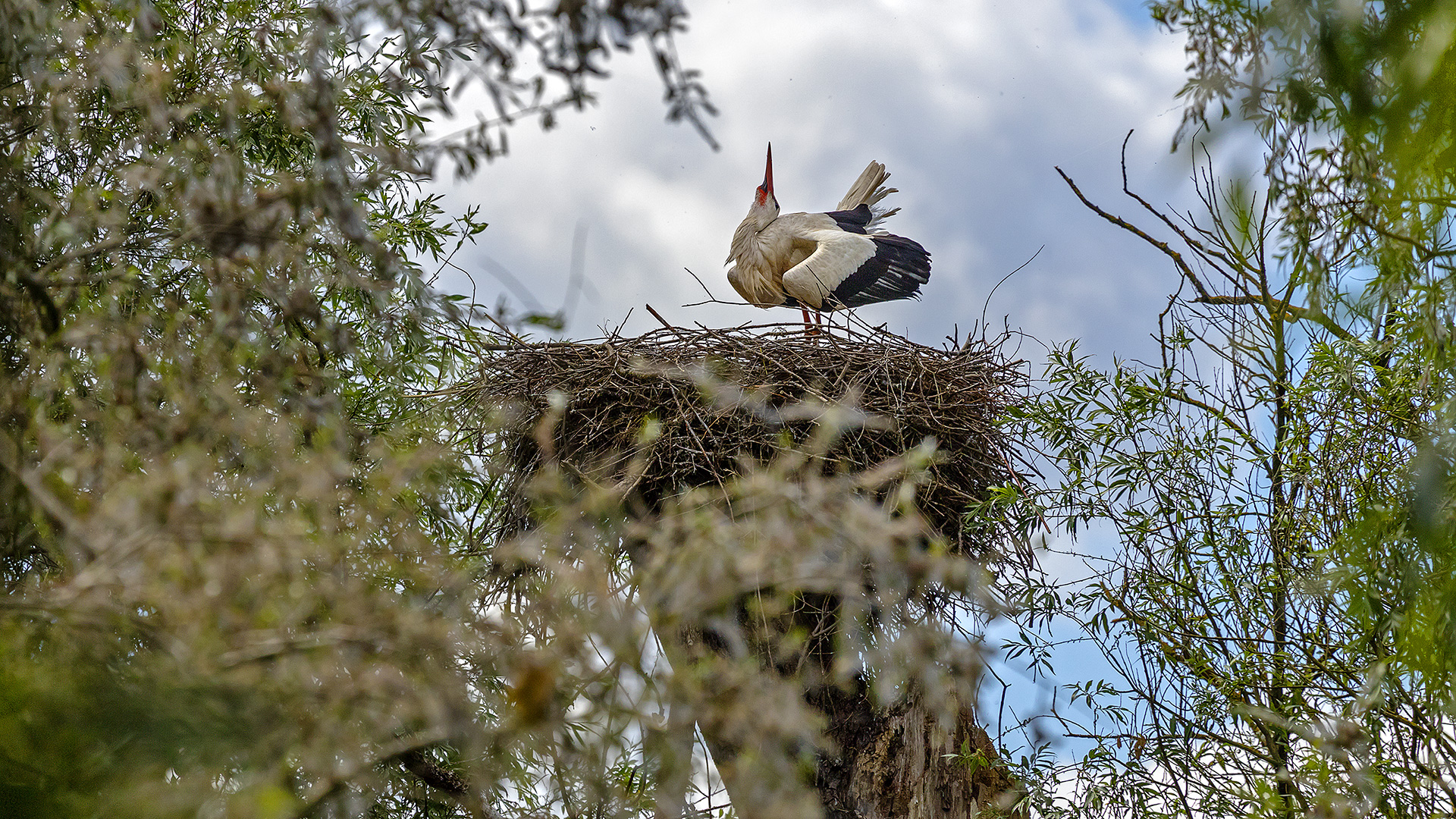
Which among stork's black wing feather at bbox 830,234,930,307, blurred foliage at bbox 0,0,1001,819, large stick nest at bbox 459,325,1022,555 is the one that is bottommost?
blurred foliage at bbox 0,0,1001,819

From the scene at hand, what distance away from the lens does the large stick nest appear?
4.31m

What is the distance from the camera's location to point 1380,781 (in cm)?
284

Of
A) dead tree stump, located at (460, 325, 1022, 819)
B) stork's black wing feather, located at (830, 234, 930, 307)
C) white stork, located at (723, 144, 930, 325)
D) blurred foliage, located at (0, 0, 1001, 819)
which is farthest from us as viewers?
stork's black wing feather, located at (830, 234, 930, 307)

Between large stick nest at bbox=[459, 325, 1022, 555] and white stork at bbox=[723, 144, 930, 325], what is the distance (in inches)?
56.0

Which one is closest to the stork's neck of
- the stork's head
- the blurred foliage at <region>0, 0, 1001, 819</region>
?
the stork's head

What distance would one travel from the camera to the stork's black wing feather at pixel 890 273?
21.9ft

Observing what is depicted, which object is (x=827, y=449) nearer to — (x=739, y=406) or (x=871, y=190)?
(x=739, y=406)

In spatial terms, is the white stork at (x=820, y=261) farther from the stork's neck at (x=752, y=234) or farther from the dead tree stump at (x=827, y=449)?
the dead tree stump at (x=827, y=449)

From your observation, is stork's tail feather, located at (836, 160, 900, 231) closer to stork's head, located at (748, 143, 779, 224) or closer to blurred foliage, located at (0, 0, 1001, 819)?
stork's head, located at (748, 143, 779, 224)

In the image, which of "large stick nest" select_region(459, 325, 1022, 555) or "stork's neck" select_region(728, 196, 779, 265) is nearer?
"large stick nest" select_region(459, 325, 1022, 555)

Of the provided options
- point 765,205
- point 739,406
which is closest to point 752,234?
point 765,205

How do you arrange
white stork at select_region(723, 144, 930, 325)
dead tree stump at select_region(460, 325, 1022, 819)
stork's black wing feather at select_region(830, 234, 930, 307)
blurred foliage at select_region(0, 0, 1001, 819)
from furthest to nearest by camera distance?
stork's black wing feather at select_region(830, 234, 930, 307) → white stork at select_region(723, 144, 930, 325) → dead tree stump at select_region(460, 325, 1022, 819) → blurred foliage at select_region(0, 0, 1001, 819)

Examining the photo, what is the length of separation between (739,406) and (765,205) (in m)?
3.61

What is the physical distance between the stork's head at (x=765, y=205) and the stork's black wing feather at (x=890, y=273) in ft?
2.54
